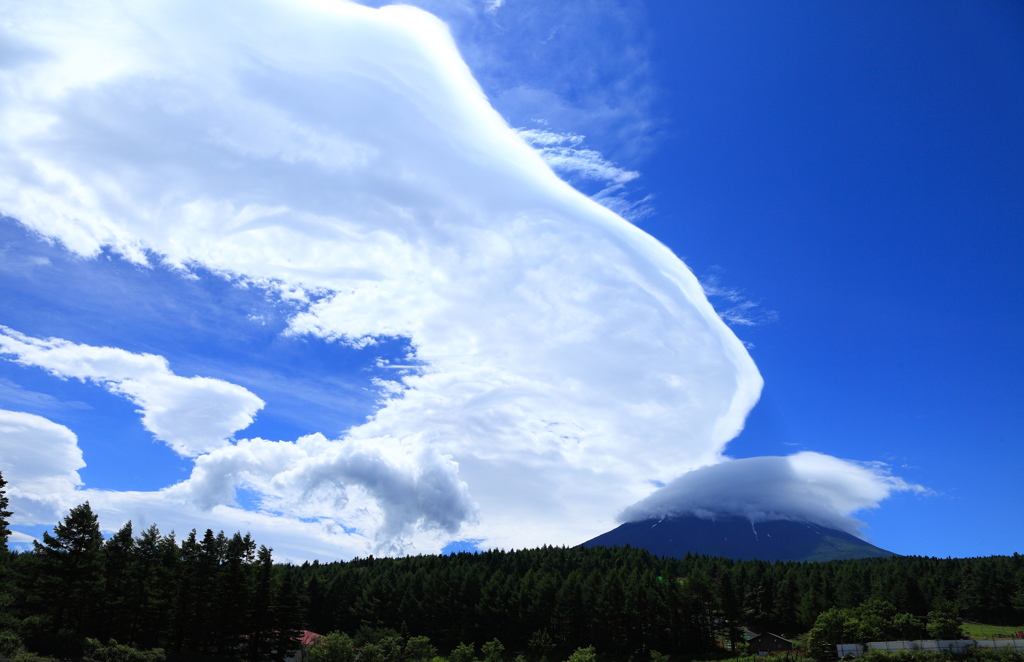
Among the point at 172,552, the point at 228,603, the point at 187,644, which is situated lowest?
the point at 187,644

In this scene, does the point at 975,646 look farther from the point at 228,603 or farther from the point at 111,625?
the point at 111,625

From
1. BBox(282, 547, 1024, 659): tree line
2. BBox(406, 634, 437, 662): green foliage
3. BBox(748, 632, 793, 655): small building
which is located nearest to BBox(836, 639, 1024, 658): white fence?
BBox(282, 547, 1024, 659): tree line

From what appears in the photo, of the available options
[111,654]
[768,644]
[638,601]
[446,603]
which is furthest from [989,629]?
[111,654]

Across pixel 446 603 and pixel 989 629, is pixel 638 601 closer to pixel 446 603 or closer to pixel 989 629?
pixel 446 603

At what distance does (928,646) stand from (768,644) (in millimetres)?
27016

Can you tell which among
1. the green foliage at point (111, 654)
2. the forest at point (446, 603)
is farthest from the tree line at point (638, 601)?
the green foliage at point (111, 654)

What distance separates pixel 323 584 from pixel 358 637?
44.6 metres

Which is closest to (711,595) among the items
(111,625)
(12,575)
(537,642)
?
(537,642)

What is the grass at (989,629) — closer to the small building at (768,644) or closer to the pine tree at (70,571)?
the small building at (768,644)

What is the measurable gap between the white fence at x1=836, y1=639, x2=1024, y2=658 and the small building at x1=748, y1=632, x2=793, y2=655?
1732 centimetres

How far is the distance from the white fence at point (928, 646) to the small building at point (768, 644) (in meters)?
17.3

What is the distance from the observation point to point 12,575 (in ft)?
189

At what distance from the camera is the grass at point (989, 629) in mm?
102338

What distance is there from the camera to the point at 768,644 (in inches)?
3661
